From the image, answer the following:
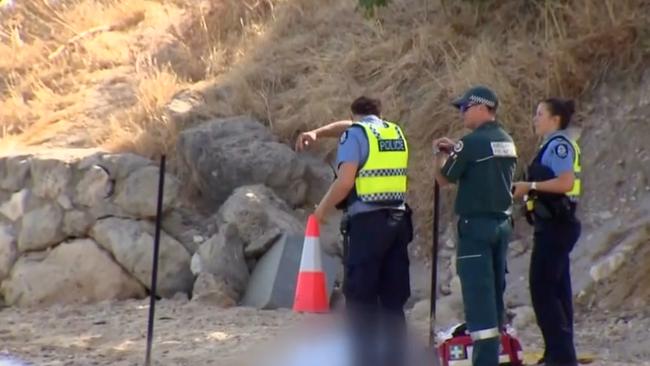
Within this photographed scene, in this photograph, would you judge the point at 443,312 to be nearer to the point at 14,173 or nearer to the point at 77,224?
the point at 77,224

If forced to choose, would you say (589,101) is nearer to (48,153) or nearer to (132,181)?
(132,181)

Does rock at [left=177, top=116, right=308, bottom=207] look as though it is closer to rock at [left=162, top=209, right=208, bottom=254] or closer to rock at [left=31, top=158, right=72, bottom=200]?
rock at [left=162, top=209, right=208, bottom=254]

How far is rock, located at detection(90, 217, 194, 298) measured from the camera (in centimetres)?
1190

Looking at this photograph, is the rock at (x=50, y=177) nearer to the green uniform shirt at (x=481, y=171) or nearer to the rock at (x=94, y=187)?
the rock at (x=94, y=187)

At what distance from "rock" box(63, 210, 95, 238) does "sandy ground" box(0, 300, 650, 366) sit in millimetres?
910

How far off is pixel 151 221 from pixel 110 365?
344 centimetres

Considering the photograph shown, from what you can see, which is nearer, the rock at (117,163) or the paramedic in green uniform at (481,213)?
the paramedic in green uniform at (481,213)

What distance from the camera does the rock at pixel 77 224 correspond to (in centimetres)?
1235

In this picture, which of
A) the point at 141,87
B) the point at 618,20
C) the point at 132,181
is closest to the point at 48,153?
the point at 132,181

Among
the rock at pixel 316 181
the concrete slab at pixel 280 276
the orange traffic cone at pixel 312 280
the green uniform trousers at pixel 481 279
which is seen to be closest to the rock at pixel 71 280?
the concrete slab at pixel 280 276

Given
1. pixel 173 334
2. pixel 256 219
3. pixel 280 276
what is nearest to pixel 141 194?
pixel 256 219

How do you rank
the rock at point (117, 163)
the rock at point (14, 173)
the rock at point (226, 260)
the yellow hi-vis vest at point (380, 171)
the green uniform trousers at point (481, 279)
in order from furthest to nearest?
the rock at point (14, 173) < the rock at point (117, 163) < the rock at point (226, 260) < the yellow hi-vis vest at point (380, 171) < the green uniform trousers at point (481, 279)

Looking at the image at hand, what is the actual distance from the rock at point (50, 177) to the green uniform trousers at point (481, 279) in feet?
20.4

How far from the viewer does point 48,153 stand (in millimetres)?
13148
